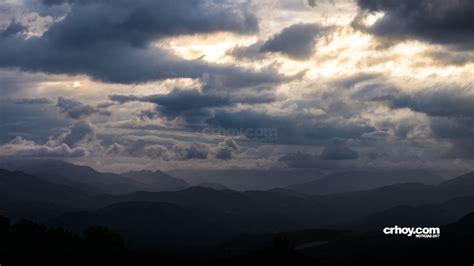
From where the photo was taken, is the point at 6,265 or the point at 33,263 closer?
the point at 6,265

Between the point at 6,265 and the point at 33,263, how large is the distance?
14.7 metres

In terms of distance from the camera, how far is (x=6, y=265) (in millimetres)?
185000

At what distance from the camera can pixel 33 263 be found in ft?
652
